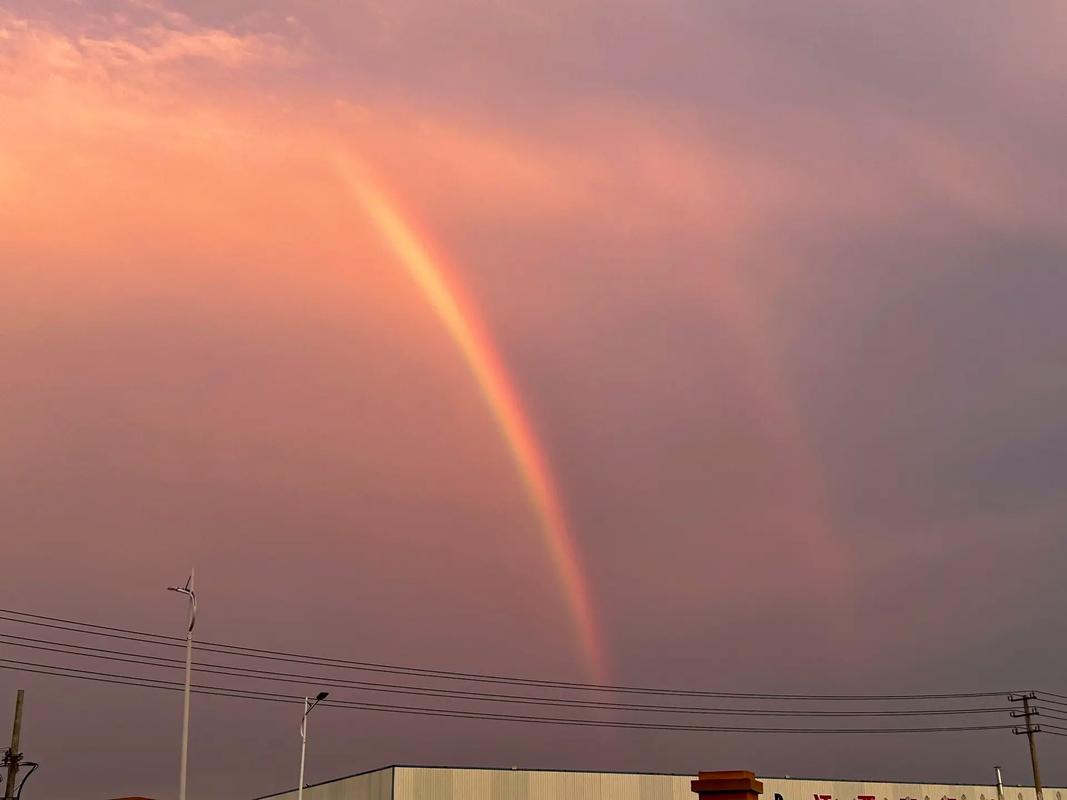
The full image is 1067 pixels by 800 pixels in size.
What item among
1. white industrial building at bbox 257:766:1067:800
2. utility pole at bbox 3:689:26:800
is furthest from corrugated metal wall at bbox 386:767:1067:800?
utility pole at bbox 3:689:26:800

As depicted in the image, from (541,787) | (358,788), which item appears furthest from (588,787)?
(358,788)

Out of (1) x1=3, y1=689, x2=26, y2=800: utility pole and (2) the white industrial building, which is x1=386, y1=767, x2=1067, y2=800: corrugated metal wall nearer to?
(2) the white industrial building

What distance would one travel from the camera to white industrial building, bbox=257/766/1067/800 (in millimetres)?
89562

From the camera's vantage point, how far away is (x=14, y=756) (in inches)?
3155

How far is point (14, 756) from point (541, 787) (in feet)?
119

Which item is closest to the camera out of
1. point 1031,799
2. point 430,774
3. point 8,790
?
point 8,790

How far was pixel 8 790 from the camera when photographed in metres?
78.8

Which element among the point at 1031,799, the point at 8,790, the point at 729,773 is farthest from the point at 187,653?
the point at 1031,799

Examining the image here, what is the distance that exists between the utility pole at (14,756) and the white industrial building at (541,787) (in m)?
23.6

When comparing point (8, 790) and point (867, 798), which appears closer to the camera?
point (8, 790)

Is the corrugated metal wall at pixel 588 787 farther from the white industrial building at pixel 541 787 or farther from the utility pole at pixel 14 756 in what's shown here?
the utility pole at pixel 14 756

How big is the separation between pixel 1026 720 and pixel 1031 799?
1431cm

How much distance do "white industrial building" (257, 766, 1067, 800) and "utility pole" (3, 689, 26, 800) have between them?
23.6 metres

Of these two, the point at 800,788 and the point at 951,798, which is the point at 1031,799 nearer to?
the point at 951,798
